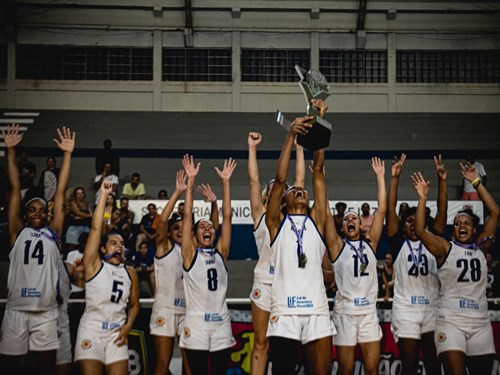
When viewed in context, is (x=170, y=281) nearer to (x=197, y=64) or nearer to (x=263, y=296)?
(x=263, y=296)

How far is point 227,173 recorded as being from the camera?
978cm

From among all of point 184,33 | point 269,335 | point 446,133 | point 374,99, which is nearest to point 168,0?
point 184,33

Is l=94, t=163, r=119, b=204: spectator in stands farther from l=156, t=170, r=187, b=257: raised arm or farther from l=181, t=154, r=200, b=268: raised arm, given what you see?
l=181, t=154, r=200, b=268: raised arm

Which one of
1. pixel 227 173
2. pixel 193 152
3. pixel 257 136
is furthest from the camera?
pixel 193 152

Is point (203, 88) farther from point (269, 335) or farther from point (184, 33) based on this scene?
point (269, 335)

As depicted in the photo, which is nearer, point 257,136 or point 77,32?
point 257,136

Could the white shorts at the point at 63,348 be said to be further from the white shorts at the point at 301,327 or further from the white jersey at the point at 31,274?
the white shorts at the point at 301,327

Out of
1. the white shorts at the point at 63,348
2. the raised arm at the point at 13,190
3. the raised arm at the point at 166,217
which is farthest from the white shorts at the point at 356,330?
the raised arm at the point at 13,190

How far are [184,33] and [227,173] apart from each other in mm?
14862

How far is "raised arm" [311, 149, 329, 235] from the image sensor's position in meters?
8.02

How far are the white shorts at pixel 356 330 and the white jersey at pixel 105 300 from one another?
2487mm

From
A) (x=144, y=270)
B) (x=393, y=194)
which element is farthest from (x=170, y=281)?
(x=144, y=270)

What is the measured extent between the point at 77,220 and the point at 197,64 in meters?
9.55

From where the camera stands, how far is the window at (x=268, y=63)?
2433cm
